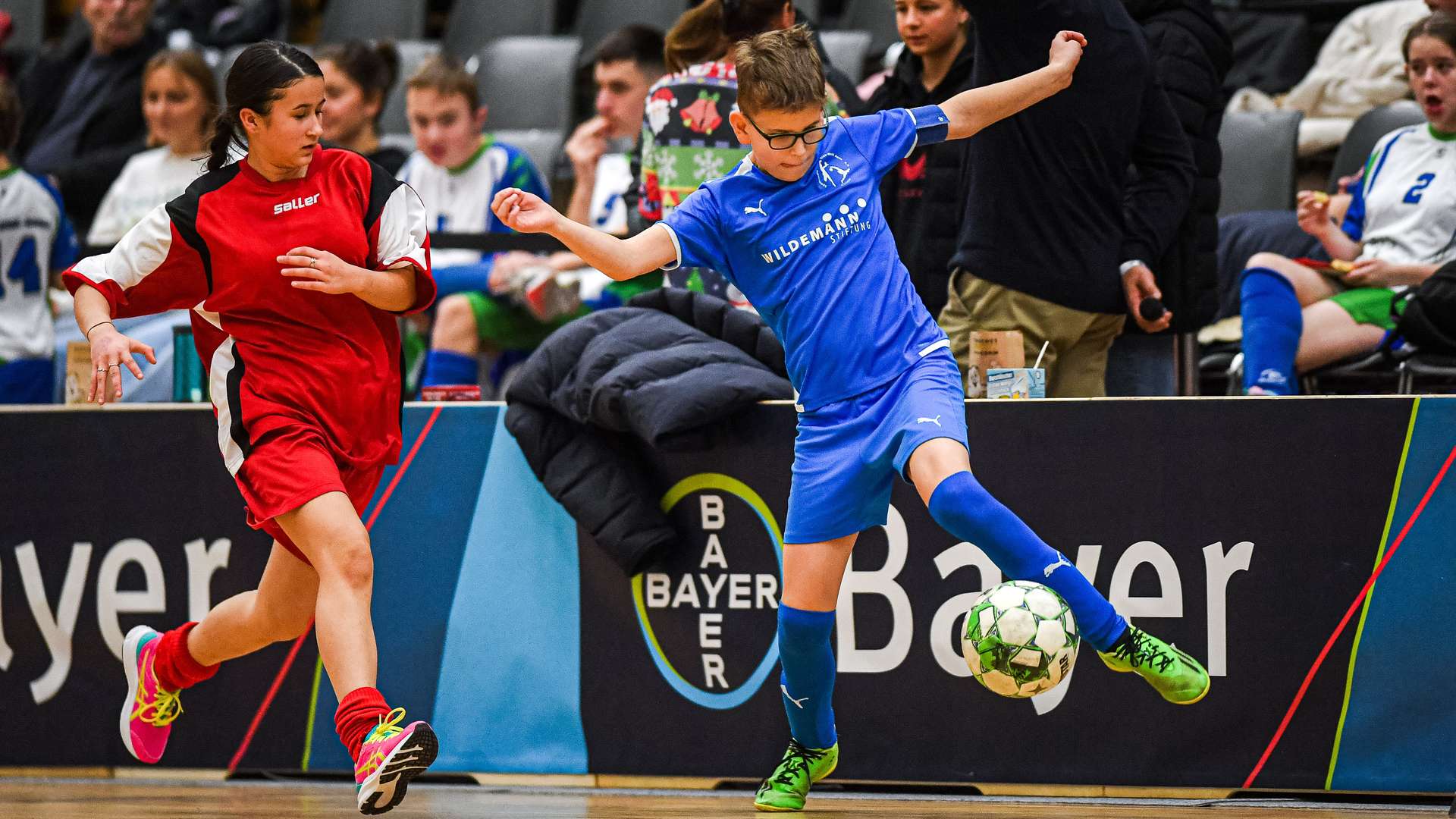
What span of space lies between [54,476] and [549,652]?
1583mm

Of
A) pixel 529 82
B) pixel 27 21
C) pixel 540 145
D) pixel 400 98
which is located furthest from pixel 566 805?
pixel 27 21

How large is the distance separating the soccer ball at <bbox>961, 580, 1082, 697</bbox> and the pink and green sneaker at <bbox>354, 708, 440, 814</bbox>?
1.14 metres

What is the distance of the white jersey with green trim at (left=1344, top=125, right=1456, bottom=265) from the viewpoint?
201 inches

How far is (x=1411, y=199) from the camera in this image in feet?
16.9

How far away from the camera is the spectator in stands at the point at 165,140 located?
6.73 m

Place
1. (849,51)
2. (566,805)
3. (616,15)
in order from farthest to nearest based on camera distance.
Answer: (616,15)
(849,51)
(566,805)

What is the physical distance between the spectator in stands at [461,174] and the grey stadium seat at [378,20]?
2748 millimetres

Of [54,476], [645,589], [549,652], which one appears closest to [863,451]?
[645,589]

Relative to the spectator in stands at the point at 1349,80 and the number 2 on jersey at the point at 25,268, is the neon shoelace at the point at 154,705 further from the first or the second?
the spectator in stands at the point at 1349,80

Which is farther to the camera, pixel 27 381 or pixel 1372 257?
pixel 27 381

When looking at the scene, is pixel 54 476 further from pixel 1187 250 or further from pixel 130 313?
pixel 1187 250

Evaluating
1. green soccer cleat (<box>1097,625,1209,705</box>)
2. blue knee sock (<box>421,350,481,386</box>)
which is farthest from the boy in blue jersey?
blue knee sock (<box>421,350,481,386</box>)

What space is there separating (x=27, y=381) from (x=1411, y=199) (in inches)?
192

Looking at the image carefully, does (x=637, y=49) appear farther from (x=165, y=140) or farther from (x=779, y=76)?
(x=779, y=76)
